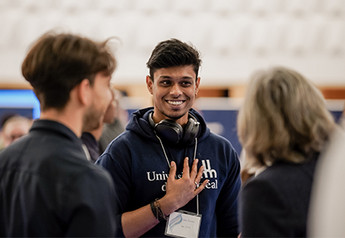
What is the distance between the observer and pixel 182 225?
215 centimetres

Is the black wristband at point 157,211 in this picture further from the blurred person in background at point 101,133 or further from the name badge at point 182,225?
the blurred person in background at point 101,133

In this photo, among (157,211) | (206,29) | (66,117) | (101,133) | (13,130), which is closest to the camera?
(66,117)

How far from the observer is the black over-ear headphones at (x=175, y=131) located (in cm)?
222

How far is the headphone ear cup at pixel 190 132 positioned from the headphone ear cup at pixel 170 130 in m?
0.03

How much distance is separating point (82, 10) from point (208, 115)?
2672 millimetres

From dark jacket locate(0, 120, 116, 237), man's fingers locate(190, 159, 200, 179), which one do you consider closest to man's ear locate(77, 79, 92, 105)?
dark jacket locate(0, 120, 116, 237)

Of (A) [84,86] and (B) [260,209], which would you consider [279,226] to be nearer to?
(B) [260,209]

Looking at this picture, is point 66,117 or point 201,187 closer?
point 66,117

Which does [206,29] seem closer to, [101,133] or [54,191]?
[101,133]

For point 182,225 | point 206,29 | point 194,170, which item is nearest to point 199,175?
point 194,170

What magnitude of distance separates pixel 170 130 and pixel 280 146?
2.43 feet

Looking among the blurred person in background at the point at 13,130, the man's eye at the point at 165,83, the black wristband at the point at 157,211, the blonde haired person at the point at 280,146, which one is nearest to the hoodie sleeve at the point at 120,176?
the black wristband at the point at 157,211

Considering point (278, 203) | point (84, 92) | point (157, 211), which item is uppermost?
point (84, 92)

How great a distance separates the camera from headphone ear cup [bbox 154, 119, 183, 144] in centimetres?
222
